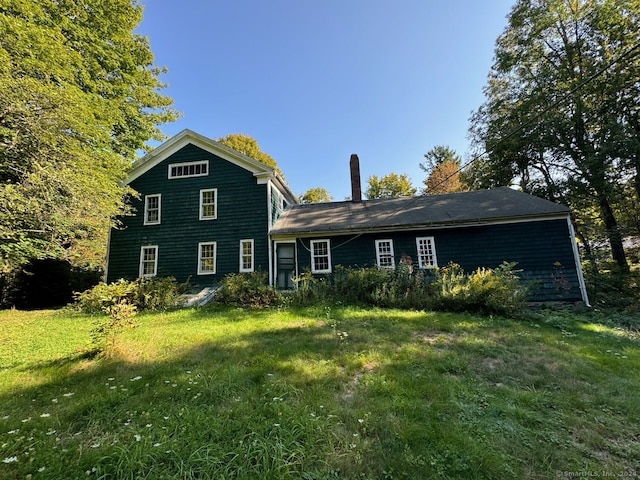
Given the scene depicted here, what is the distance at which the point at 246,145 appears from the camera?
27016mm

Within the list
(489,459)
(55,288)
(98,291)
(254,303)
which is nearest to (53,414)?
(489,459)

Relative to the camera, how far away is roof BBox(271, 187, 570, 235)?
12383 mm

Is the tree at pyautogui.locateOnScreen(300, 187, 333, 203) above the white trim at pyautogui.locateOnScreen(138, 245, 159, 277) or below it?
above

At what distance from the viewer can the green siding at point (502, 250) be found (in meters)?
11.7

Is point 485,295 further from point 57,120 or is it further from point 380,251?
point 57,120

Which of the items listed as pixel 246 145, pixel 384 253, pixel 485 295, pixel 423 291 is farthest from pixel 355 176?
pixel 246 145

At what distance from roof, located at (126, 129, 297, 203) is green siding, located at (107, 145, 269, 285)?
203 mm

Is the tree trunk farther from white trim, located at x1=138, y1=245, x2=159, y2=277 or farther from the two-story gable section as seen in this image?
white trim, located at x1=138, y1=245, x2=159, y2=277

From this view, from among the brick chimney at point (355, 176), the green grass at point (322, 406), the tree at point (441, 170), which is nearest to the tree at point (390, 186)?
the tree at point (441, 170)

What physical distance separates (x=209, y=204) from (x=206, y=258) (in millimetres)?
2617

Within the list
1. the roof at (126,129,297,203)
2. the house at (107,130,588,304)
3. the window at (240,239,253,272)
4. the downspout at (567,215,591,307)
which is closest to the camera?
the downspout at (567,215,591,307)

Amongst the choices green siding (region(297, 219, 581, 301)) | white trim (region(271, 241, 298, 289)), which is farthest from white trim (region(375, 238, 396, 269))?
white trim (region(271, 241, 298, 289))

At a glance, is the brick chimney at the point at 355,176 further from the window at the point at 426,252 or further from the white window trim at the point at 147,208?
the white window trim at the point at 147,208

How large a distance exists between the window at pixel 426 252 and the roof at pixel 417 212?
0.71m
